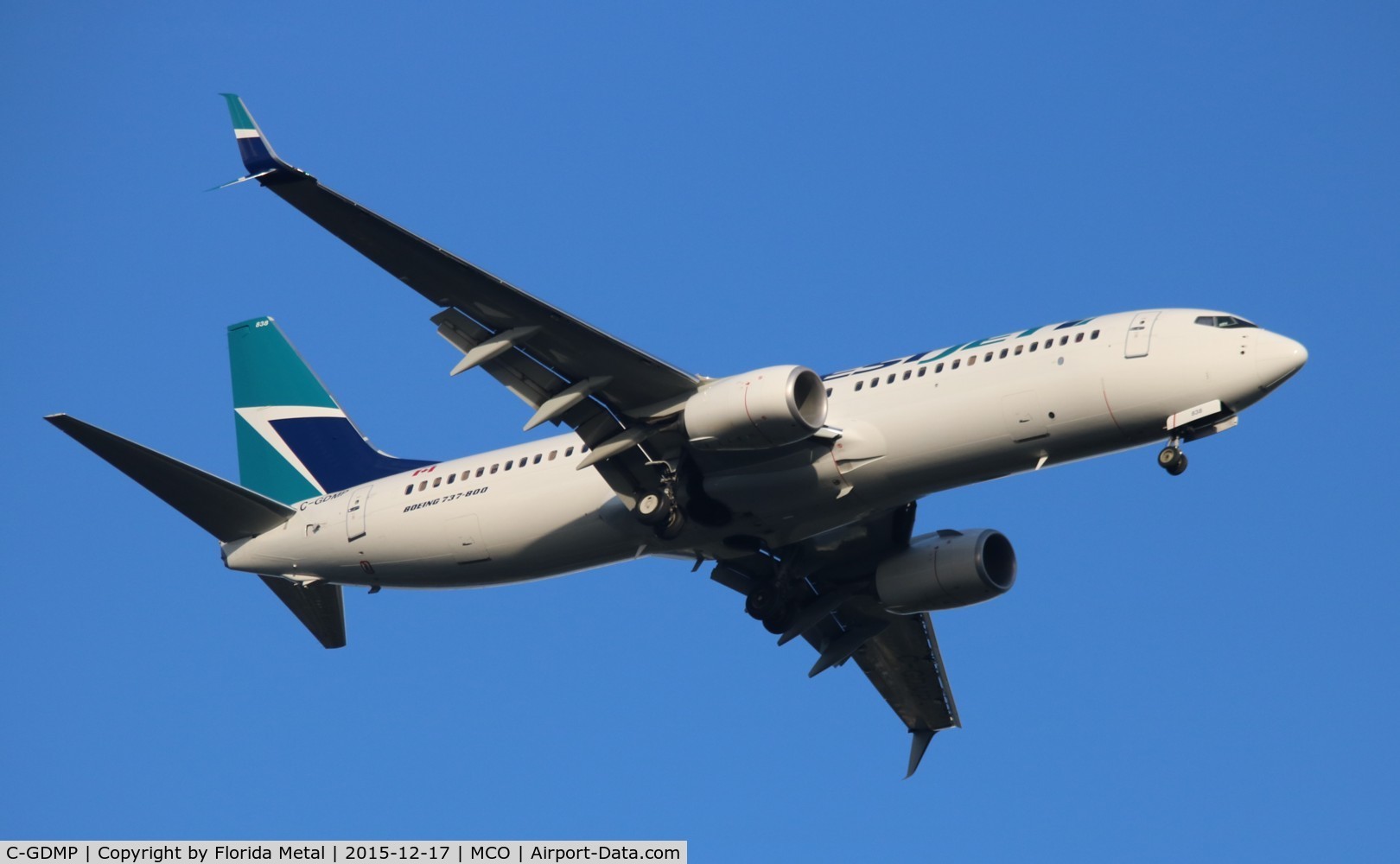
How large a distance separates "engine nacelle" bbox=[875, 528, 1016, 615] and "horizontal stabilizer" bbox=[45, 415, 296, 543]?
13870 mm

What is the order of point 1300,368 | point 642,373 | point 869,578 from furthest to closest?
point 869,578 → point 642,373 → point 1300,368

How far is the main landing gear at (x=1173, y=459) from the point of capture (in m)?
33.3

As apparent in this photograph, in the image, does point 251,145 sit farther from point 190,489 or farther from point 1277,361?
point 1277,361

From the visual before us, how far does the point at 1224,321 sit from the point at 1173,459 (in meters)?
2.93

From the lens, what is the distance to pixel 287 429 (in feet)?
144

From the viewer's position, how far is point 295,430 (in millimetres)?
43906

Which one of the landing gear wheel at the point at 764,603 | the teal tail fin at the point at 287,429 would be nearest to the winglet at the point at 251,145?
the teal tail fin at the point at 287,429

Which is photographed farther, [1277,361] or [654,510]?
[654,510]

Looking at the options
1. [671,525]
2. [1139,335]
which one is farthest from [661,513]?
[1139,335]

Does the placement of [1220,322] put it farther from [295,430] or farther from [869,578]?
[295,430]

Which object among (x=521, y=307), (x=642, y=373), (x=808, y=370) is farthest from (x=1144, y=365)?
(x=521, y=307)

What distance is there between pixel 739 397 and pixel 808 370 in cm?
150

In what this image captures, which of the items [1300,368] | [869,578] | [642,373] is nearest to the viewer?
[1300,368]
